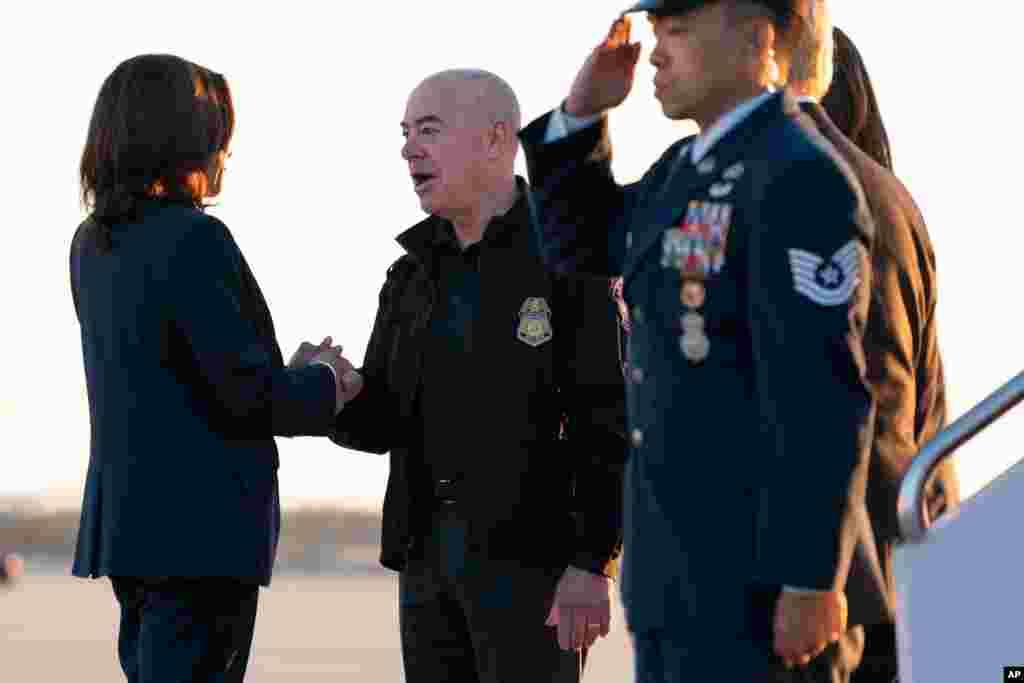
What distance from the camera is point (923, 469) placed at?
4.74m

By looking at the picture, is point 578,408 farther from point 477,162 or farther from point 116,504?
point 116,504

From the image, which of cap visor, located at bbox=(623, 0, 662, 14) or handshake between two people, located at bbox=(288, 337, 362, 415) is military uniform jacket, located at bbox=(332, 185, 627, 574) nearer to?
handshake between two people, located at bbox=(288, 337, 362, 415)

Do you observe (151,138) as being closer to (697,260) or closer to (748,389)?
(697,260)

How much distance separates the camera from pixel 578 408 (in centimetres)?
611

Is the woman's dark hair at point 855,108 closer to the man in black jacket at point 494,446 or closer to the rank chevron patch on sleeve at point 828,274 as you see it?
the man in black jacket at point 494,446

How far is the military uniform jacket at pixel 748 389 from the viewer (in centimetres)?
400

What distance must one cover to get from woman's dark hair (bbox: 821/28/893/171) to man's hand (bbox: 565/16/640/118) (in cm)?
102

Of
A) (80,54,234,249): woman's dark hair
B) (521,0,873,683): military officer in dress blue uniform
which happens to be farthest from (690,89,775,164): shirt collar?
(80,54,234,249): woman's dark hair

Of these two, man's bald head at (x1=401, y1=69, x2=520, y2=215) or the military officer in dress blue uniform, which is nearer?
the military officer in dress blue uniform

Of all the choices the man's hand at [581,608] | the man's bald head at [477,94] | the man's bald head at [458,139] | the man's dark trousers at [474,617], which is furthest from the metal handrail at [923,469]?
the man's bald head at [477,94]

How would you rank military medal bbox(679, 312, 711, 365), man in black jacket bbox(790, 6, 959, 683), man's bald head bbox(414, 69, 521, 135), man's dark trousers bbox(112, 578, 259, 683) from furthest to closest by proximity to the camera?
man's bald head bbox(414, 69, 521, 135)
man's dark trousers bbox(112, 578, 259, 683)
man in black jacket bbox(790, 6, 959, 683)
military medal bbox(679, 312, 711, 365)

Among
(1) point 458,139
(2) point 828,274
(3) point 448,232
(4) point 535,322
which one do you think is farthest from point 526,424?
(2) point 828,274

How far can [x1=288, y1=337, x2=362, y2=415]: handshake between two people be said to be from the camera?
605cm

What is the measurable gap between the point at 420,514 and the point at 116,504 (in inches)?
34.0
